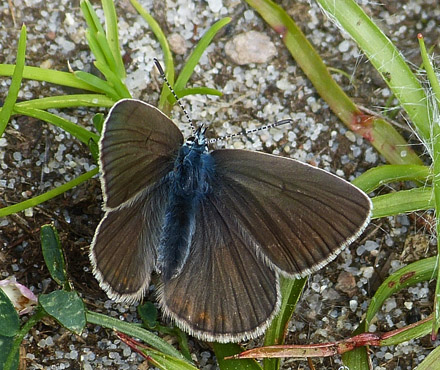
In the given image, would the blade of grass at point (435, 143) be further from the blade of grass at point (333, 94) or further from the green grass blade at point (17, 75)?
the green grass blade at point (17, 75)

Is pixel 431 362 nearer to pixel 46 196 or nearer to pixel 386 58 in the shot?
pixel 386 58

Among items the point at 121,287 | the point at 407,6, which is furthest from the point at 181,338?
the point at 407,6

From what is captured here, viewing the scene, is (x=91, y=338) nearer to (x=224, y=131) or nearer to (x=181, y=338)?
(x=181, y=338)

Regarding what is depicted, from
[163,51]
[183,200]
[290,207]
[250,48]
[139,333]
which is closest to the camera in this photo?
[290,207]

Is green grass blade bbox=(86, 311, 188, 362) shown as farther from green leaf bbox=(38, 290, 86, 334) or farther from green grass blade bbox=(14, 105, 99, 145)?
green grass blade bbox=(14, 105, 99, 145)

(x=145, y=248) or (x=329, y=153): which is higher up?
(x=329, y=153)

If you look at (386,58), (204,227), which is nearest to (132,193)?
(204,227)

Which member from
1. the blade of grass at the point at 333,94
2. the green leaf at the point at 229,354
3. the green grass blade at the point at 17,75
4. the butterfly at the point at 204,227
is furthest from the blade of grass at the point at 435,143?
the green grass blade at the point at 17,75
